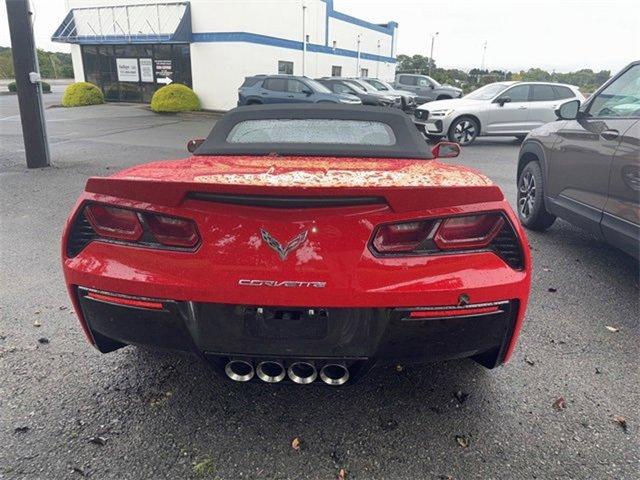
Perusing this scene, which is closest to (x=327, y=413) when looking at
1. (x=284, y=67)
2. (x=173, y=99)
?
(x=173, y=99)

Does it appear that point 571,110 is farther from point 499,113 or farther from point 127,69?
point 127,69

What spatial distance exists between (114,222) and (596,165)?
11.8 feet

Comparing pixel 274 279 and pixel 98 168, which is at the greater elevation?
pixel 274 279

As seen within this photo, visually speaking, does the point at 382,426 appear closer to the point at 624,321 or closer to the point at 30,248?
the point at 624,321

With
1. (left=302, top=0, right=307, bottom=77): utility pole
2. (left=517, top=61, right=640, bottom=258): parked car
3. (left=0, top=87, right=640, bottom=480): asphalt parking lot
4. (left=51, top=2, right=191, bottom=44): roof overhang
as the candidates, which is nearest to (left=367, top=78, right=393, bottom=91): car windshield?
(left=302, top=0, right=307, bottom=77): utility pole

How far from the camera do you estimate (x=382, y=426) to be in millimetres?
2225

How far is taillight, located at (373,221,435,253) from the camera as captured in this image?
1.90 meters

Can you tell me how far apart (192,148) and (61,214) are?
311 cm

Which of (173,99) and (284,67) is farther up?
(284,67)

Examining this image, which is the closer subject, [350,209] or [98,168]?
[350,209]

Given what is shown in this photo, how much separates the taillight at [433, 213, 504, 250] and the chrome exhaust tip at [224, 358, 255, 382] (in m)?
0.93

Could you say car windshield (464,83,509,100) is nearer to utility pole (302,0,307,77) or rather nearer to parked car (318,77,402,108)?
parked car (318,77,402,108)

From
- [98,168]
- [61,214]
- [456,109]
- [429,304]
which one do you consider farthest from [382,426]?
[456,109]

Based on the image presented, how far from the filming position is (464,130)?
1297 cm
